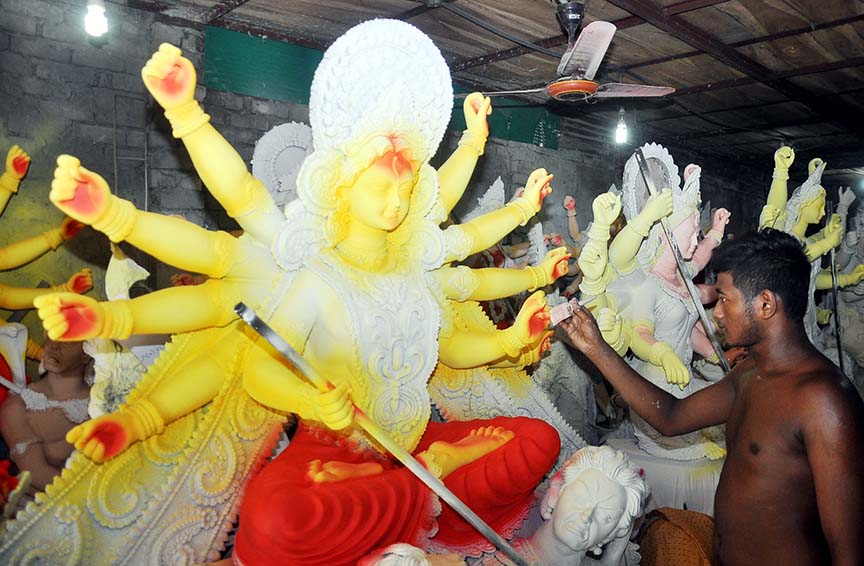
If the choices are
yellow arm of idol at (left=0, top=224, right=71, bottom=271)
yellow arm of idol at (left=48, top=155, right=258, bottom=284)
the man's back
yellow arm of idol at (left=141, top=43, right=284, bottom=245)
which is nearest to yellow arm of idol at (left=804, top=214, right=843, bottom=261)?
the man's back

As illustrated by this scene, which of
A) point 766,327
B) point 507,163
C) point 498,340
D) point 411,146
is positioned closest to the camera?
point 766,327

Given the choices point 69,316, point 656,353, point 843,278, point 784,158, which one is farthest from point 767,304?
point 843,278

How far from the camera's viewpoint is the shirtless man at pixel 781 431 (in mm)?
1906

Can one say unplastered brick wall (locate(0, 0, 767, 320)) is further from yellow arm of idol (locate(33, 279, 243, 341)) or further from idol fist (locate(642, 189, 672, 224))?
idol fist (locate(642, 189, 672, 224))

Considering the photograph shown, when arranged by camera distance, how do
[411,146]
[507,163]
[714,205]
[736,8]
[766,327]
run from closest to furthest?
1. [766,327]
2. [411,146]
3. [736,8]
4. [507,163]
5. [714,205]

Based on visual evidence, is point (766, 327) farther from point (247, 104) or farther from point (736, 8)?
point (247, 104)

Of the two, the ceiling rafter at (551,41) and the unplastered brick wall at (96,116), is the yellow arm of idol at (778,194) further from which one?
the unplastered brick wall at (96,116)

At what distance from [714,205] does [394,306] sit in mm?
8574

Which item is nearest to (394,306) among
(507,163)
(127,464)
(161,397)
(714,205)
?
(161,397)

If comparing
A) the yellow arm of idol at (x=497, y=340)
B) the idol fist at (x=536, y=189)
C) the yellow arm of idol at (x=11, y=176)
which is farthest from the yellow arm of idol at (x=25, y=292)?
the idol fist at (x=536, y=189)

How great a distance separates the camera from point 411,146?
2477mm

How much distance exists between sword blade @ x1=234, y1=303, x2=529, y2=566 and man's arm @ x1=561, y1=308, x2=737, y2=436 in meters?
0.70

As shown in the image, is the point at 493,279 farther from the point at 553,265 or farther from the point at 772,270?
the point at 772,270

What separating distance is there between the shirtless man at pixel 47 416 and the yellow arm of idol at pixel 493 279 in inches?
69.0
